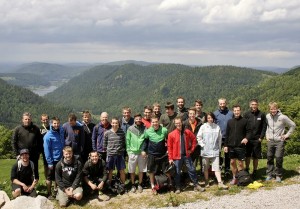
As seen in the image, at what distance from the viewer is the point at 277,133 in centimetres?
1215

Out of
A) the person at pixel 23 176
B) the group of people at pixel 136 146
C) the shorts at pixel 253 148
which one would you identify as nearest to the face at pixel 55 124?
the group of people at pixel 136 146

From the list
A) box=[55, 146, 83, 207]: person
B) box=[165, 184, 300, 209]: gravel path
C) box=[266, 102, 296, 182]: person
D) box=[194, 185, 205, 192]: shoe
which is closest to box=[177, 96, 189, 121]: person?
box=[194, 185, 205, 192]: shoe

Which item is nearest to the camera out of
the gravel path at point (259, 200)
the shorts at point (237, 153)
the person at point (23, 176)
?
the gravel path at point (259, 200)

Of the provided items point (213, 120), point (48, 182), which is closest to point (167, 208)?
point (213, 120)

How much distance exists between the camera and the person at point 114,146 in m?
11.7

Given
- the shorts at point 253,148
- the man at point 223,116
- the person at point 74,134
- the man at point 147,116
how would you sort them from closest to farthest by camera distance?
→ 1. the person at point 74,134
2. the man at point 147,116
3. the shorts at point 253,148
4. the man at point 223,116

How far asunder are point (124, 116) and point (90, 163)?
2142 mm

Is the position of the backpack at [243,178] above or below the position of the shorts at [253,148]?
below

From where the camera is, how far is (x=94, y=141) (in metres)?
12.1

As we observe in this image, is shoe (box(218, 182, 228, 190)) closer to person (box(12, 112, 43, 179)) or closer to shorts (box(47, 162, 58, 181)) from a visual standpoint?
shorts (box(47, 162, 58, 181))

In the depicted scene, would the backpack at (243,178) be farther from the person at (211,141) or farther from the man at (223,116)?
the man at (223,116)

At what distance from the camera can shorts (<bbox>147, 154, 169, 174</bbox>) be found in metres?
11.7

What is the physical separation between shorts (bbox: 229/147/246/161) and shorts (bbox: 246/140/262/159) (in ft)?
1.59

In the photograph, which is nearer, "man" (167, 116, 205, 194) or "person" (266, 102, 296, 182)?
"man" (167, 116, 205, 194)
